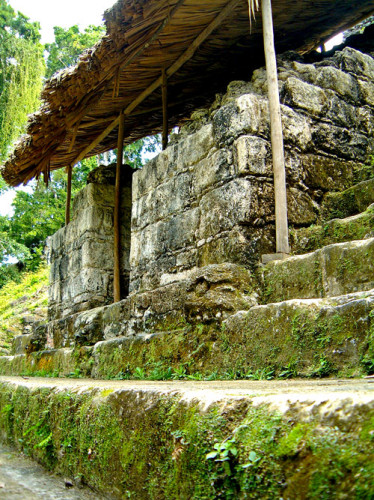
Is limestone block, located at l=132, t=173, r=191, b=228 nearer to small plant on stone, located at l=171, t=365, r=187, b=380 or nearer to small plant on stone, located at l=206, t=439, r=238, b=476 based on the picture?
small plant on stone, located at l=171, t=365, r=187, b=380

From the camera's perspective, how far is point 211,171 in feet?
13.3

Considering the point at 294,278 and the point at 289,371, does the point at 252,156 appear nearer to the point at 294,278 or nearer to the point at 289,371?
the point at 294,278

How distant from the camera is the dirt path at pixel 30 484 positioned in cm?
187

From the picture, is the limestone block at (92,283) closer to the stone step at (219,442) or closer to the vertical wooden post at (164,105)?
the vertical wooden post at (164,105)

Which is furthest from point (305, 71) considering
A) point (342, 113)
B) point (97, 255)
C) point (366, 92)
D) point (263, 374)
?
point (97, 255)

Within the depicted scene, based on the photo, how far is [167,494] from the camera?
141 cm

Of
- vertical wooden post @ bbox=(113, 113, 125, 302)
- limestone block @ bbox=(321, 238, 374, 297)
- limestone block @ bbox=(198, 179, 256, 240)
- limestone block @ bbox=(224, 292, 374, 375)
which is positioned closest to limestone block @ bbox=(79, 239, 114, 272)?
vertical wooden post @ bbox=(113, 113, 125, 302)

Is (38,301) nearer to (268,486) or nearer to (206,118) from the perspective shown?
(206,118)

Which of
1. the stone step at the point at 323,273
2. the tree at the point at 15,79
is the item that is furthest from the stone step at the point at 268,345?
the tree at the point at 15,79

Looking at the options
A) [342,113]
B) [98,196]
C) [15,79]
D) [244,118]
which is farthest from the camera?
[15,79]

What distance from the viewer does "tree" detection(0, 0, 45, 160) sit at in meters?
13.3

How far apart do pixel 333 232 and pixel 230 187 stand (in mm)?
830

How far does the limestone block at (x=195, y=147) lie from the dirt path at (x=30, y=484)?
268 cm

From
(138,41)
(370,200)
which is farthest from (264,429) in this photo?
(138,41)
